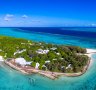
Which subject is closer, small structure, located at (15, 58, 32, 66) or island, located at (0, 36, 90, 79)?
island, located at (0, 36, 90, 79)

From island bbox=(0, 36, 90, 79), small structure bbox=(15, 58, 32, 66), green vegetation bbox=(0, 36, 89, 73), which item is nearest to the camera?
island bbox=(0, 36, 90, 79)

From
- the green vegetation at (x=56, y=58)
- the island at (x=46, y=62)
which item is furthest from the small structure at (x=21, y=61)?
the green vegetation at (x=56, y=58)

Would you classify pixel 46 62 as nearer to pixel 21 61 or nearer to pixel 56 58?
pixel 56 58

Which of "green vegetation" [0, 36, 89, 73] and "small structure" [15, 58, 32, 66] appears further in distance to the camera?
"small structure" [15, 58, 32, 66]

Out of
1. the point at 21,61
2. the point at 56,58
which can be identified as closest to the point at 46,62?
the point at 56,58

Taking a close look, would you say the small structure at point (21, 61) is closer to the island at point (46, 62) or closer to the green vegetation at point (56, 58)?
the island at point (46, 62)

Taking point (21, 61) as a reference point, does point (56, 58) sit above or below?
above

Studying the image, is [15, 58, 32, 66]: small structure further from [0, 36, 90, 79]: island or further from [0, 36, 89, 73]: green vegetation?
[0, 36, 89, 73]: green vegetation

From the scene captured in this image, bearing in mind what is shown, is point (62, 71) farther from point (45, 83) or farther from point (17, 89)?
point (17, 89)

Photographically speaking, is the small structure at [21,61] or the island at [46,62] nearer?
the island at [46,62]

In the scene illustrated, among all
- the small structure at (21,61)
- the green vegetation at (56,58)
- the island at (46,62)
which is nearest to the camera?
the island at (46,62)

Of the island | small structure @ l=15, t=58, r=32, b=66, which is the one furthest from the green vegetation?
small structure @ l=15, t=58, r=32, b=66

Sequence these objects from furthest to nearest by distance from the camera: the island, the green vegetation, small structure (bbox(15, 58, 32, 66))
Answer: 1. small structure (bbox(15, 58, 32, 66))
2. the green vegetation
3. the island
